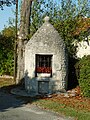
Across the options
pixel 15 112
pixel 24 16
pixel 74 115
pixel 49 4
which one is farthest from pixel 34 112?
pixel 49 4

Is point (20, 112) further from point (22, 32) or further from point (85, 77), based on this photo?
point (22, 32)

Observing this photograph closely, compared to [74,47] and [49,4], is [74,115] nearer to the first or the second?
[74,47]

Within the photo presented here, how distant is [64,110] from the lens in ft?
46.1

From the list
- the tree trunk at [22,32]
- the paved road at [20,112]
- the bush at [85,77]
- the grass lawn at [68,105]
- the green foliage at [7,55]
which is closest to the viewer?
the paved road at [20,112]

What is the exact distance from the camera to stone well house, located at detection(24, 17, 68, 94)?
1952 centimetres

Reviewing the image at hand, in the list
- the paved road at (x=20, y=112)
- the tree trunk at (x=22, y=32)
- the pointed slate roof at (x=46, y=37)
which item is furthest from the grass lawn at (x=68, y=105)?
the tree trunk at (x=22, y=32)

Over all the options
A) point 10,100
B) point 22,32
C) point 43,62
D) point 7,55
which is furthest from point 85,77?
point 7,55

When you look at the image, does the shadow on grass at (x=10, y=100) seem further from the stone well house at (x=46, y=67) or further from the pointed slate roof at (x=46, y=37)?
the pointed slate roof at (x=46, y=37)

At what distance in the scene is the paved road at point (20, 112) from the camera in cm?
1277

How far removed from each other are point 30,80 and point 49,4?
290 inches

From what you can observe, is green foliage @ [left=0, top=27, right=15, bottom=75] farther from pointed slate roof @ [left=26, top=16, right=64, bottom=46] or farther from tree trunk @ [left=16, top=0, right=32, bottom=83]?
pointed slate roof @ [left=26, top=16, right=64, bottom=46]

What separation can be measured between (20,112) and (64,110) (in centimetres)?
167

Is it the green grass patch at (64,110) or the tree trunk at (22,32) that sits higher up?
the tree trunk at (22,32)

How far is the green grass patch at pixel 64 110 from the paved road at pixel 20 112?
0.42 meters
